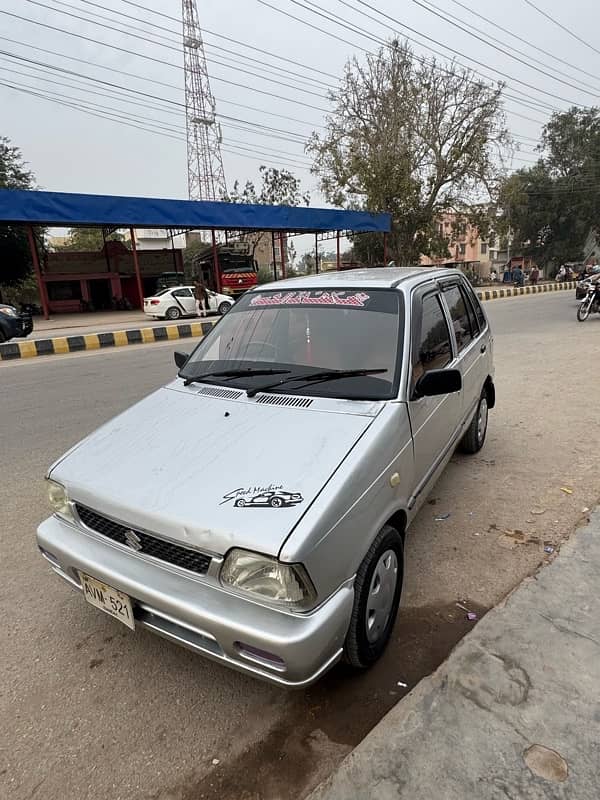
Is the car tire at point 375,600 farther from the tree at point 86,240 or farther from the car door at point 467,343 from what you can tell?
the tree at point 86,240

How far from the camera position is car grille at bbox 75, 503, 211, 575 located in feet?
5.82

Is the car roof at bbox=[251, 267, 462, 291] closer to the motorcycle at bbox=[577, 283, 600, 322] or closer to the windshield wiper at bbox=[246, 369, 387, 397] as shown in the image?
the windshield wiper at bbox=[246, 369, 387, 397]

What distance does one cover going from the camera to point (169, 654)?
224 centimetres

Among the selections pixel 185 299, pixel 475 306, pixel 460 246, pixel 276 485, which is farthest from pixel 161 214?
pixel 460 246

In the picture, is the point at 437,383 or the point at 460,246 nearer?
the point at 437,383

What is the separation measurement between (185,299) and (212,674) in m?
19.1

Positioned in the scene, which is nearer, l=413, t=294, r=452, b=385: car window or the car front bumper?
the car front bumper

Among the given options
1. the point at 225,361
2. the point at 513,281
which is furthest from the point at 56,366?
the point at 513,281

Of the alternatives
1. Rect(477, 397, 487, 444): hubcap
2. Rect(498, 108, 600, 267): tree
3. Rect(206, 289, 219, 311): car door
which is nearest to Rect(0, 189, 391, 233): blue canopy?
Rect(206, 289, 219, 311): car door

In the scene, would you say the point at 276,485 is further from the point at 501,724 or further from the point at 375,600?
the point at 501,724

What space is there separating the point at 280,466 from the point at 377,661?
3.26ft

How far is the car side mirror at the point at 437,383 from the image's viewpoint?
7.92ft

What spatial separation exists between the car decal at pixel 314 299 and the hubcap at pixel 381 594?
1.43 metres

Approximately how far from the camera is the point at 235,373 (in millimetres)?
2799
